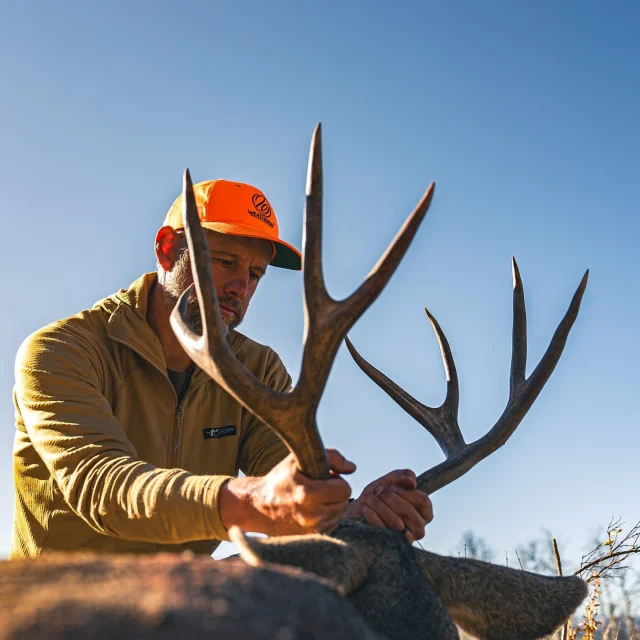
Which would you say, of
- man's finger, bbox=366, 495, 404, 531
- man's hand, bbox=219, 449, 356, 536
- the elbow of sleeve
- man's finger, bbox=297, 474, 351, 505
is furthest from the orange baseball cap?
man's finger, bbox=297, 474, 351, 505

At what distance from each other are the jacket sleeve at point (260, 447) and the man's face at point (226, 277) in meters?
0.54

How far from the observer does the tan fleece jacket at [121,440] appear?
331 centimetres

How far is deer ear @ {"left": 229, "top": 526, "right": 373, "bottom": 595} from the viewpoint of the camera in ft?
6.79

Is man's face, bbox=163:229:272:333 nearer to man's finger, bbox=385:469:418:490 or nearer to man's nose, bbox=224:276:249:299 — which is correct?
man's nose, bbox=224:276:249:299

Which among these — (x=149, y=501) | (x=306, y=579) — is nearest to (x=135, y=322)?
(x=149, y=501)

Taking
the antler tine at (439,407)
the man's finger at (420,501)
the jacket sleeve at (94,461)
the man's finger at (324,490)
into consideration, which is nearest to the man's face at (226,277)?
the jacket sleeve at (94,461)

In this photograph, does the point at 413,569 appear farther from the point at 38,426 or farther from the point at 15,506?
the point at 15,506

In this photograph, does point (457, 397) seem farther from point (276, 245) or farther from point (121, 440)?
point (276, 245)

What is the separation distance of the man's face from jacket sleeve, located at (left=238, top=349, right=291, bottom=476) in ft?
1.76

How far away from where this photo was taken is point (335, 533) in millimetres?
2691

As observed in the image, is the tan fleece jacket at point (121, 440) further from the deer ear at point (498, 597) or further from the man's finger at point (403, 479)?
the deer ear at point (498, 597)

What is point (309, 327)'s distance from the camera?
2.77 m

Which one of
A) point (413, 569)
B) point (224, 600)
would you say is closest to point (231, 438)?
point (413, 569)

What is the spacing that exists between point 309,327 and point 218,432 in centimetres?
244
